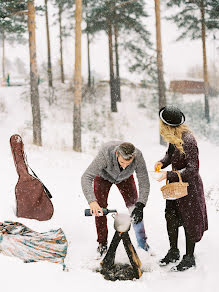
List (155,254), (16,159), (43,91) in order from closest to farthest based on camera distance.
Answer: (155,254), (16,159), (43,91)

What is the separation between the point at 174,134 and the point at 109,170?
89 centimetres

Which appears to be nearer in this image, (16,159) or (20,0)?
(16,159)

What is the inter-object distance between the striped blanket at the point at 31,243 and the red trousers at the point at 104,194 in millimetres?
546

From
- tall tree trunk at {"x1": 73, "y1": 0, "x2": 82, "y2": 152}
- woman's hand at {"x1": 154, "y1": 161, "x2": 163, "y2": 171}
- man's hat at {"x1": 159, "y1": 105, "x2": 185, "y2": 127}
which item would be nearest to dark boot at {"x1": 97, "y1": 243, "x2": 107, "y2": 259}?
woman's hand at {"x1": 154, "y1": 161, "x2": 163, "y2": 171}

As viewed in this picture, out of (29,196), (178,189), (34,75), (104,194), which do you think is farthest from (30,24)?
(178,189)

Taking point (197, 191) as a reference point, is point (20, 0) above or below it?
above

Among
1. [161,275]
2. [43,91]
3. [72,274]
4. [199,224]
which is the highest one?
[43,91]

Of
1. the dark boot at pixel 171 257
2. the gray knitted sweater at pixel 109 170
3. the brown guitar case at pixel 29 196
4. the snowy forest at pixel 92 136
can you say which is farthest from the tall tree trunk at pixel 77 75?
the dark boot at pixel 171 257

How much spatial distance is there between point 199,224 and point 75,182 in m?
4.23

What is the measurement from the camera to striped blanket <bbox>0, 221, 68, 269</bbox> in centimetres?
369

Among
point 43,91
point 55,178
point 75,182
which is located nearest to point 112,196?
point 75,182

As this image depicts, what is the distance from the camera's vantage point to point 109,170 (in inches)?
147

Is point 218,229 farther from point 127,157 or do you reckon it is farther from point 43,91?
point 43,91

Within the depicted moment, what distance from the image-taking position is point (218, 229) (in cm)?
492
